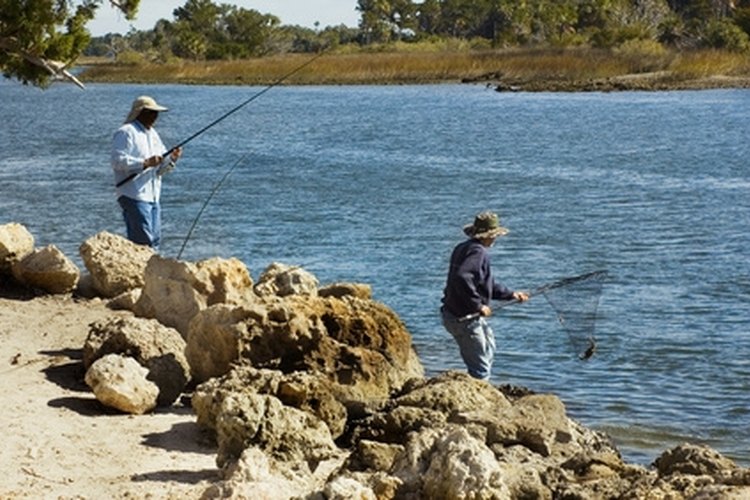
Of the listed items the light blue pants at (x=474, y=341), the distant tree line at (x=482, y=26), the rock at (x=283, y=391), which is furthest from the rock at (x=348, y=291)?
the distant tree line at (x=482, y=26)

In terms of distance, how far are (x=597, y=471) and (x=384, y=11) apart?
125m

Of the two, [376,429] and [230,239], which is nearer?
[376,429]

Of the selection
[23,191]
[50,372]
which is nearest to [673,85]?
[23,191]

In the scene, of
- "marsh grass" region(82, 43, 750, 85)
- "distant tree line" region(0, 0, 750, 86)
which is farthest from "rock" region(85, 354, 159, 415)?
"marsh grass" region(82, 43, 750, 85)

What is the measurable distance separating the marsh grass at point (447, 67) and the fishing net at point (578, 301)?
211 ft

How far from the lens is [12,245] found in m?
12.8

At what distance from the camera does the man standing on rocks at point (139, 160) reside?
40.1 ft

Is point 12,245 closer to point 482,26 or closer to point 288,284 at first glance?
point 288,284

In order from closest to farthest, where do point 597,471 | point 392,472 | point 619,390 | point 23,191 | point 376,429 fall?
point 392,472, point 597,471, point 376,429, point 619,390, point 23,191

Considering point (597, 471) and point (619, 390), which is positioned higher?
point (597, 471)

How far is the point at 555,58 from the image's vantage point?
3236 inches

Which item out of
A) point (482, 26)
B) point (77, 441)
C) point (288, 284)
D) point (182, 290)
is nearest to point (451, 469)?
point (77, 441)

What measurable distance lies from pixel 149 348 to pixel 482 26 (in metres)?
117

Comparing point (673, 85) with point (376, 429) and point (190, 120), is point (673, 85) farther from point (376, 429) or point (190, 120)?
point (376, 429)
